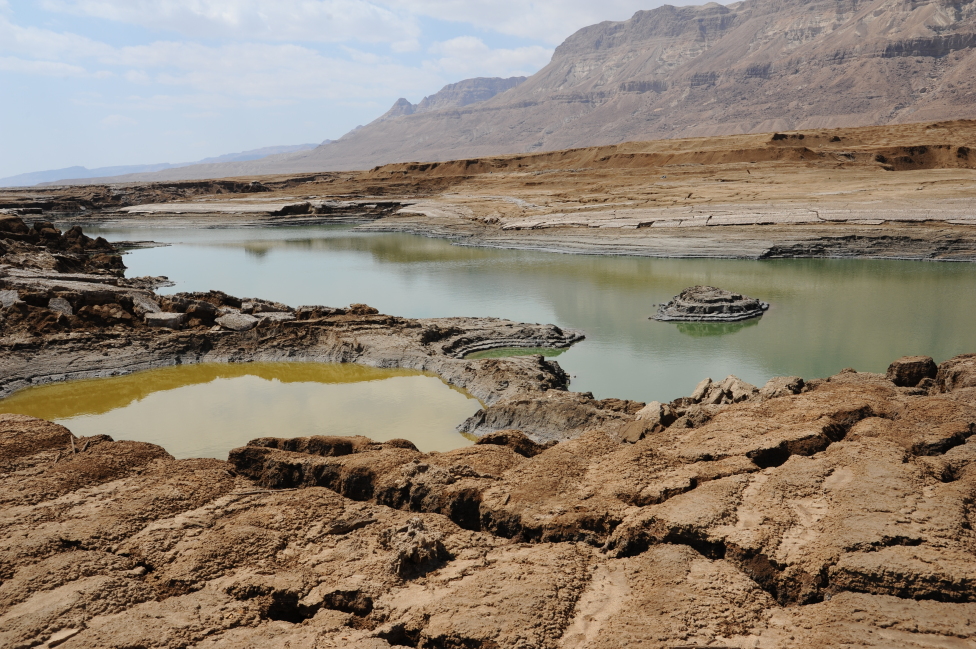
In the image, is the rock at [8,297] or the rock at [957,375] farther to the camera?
the rock at [8,297]

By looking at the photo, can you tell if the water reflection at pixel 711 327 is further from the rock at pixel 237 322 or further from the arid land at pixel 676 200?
the arid land at pixel 676 200

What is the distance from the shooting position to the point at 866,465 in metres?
4.44

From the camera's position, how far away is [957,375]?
7.47 metres

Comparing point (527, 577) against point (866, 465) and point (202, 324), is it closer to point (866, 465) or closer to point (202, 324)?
point (866, 465)

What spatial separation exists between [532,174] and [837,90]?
3346 inches

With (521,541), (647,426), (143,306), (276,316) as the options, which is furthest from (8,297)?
(521,541)

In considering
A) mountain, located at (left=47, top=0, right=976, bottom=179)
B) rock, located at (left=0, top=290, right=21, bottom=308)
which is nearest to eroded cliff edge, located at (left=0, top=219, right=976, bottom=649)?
rock, located at (left=0, top=290, right=21, bottom=308)

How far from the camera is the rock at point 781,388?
7.10 meters

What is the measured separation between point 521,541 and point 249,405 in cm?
853

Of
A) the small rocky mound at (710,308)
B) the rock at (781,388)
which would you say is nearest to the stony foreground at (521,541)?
the rock at (781,388)

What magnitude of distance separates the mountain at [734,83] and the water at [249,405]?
337 ft

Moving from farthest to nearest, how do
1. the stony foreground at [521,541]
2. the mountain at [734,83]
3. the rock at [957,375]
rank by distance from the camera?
the mountain at [734,83] < the rock at [957,375] < the stony foreground at [521,541]

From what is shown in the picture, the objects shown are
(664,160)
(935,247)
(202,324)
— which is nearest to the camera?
(202,324)

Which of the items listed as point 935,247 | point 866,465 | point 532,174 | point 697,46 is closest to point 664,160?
point 532,174
